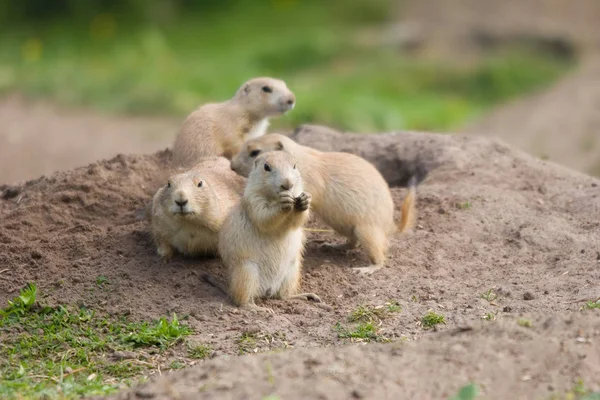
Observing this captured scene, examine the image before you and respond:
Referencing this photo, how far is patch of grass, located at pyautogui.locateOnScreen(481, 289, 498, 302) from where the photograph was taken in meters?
6.50

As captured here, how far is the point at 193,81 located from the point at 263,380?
1255 cm

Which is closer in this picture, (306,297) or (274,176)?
(274,176)

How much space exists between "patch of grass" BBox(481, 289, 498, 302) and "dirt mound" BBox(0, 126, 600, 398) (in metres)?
0.04

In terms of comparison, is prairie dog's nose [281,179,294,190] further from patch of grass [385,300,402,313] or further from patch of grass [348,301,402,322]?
patch of grass [385,300,402,313]

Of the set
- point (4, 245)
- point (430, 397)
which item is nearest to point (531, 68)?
point (4, 245)

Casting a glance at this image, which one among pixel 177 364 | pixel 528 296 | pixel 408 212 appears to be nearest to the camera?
pixel 177 364

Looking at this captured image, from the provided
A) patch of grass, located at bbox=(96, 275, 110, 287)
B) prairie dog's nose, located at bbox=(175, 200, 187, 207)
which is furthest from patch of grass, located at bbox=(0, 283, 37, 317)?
prairie dog's nose, located at bbox=(175, 200, 187, 207)

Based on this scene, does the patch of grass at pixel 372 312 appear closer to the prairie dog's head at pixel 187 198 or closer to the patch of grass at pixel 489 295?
the patch of grass at pixel 489 295

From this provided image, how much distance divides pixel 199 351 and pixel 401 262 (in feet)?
6.53

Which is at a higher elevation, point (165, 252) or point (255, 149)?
point (255, 149)

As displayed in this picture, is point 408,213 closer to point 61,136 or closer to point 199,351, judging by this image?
point 199,351

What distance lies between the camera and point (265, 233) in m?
6.48

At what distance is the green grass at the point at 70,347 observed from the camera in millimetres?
5375

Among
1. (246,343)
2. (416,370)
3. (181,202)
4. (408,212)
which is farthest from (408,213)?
(416,370)
